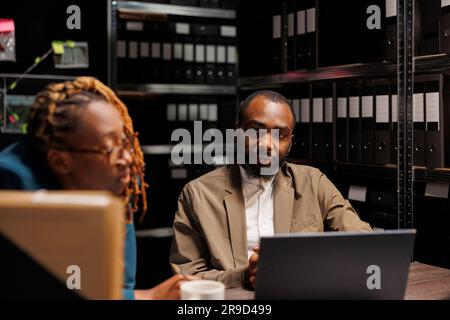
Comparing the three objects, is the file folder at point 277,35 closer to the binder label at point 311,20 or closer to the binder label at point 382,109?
the binder label at point 311,20

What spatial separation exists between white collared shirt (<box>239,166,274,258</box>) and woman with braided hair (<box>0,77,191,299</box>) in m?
0.71

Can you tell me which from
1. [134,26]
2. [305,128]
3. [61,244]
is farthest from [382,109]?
[61,244]

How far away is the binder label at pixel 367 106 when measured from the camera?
8.60 ft

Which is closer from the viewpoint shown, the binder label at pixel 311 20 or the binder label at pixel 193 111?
the binder label at pixel 311 20

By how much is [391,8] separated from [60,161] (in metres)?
1.88

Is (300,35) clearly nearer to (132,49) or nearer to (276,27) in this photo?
(276,27)

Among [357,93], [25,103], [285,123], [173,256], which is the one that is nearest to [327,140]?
[357,93]

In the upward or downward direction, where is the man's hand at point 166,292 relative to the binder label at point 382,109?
downward

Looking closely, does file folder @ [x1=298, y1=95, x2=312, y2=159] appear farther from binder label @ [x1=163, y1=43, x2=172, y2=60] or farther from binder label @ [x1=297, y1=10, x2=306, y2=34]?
binder label @ [x1=163, y1=43, x2=172, y2=60]

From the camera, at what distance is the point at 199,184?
75.5 inches

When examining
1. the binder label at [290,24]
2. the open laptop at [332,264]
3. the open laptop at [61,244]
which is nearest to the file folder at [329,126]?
the binder label at [290,24]

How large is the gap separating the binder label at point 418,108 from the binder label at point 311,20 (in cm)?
74

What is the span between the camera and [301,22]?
3020 millimetres
